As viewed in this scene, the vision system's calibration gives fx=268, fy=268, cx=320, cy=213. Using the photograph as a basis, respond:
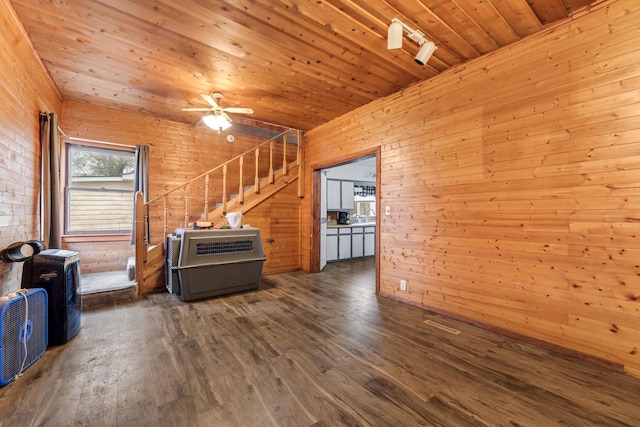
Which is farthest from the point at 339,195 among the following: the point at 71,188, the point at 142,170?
the point at 71,188

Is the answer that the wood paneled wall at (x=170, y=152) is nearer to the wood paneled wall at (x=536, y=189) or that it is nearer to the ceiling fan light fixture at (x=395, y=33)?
the wood paneled wall at (x=536, y=189)

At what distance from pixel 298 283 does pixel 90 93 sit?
430 cm

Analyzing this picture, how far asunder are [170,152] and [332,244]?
12.7 ft

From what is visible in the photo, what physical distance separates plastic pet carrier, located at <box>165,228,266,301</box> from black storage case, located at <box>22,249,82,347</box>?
45.2 inches

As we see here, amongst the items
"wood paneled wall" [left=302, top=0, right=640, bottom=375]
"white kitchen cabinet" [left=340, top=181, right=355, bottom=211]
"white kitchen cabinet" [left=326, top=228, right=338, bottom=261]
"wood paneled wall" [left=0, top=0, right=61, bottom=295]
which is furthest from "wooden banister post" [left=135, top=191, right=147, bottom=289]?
"white kitchen cabinet" [left=340, top=181, right=355, bottom=211]

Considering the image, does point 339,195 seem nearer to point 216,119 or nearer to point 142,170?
point 216,119

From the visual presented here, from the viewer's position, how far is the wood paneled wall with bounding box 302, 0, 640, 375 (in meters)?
2.05

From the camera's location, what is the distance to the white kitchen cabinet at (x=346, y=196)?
22.7ft

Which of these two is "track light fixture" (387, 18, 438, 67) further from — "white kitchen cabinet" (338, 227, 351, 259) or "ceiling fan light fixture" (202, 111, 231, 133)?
"white kitchen cabinet" (338, 227, 351, 259)

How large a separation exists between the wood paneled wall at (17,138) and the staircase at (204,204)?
1.03 metres

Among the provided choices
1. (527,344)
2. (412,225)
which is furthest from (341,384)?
(412,225)

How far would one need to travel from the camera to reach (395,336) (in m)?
2.57

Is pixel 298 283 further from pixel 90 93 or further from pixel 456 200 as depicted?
pixel 90 93

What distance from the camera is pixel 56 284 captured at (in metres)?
2.34
